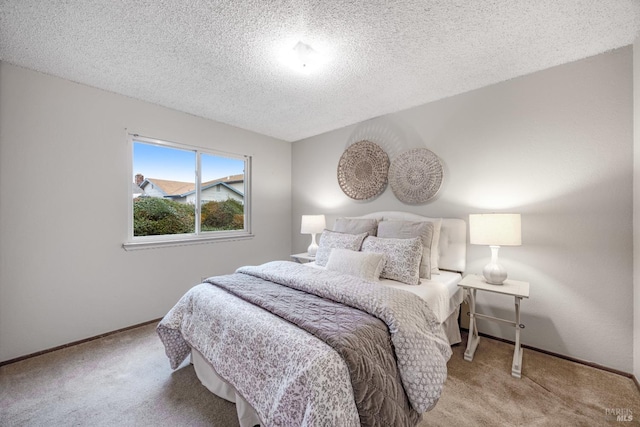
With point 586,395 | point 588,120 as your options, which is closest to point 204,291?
point 586,395

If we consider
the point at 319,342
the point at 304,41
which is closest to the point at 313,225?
the point at 304,41

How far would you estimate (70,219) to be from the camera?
2.36 metres

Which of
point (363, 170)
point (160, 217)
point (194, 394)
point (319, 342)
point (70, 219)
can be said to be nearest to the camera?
point (319, 342)

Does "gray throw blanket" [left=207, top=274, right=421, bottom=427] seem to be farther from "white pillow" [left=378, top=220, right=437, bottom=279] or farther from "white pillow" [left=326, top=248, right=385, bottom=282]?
"white pillow" [left=378, top=220, right=437, bottom=279]

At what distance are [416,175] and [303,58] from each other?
1704mm

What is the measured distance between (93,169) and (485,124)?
12.6ft

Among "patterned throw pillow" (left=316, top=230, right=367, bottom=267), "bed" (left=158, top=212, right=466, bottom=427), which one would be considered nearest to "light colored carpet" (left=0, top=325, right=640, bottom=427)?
"bed" (left=158, top=212, right=466, bottom=427)

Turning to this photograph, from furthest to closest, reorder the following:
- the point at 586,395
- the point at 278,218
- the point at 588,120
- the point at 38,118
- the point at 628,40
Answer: the point at 278,218
the point at 38,118
the point at 588,120
the point at 628,40
the point at 586,395

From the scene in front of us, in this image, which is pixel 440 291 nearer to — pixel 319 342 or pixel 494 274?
pixel 494 274

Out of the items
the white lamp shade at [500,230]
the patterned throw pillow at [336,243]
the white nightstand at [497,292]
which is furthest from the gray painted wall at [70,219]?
the white lamp shade at [500,230]

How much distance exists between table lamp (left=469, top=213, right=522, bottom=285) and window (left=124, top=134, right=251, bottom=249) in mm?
2941

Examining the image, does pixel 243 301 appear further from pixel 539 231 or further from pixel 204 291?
pixel 539 231

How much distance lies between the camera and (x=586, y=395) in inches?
66.7

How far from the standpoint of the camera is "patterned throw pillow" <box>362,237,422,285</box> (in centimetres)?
219
